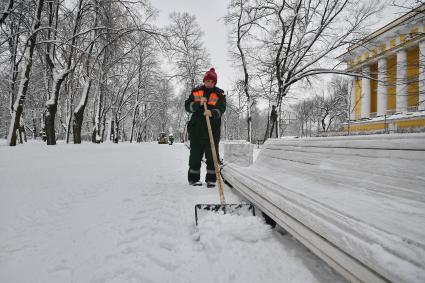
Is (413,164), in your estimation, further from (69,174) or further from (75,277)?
(69,174)

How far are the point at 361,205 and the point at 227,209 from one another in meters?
1.13

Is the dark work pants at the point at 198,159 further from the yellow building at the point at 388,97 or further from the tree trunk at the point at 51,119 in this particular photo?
the yellow building at the point at 388,97

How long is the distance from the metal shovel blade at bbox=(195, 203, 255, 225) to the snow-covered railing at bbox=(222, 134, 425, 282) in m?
0.14

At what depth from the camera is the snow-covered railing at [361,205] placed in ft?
2.95

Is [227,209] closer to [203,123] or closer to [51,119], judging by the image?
[203,123]

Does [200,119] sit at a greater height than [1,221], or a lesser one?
greater

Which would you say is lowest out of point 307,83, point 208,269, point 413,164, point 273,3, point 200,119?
point 208,269

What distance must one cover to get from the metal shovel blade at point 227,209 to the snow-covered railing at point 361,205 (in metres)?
0.14

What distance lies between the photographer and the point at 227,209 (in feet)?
7.57

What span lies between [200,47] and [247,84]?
32.1 feet

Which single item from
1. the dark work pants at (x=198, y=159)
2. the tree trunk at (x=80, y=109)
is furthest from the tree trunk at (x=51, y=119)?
the dark work pants at (x=198, y=159)

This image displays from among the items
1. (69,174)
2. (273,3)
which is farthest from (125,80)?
(69,174)

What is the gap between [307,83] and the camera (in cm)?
1470

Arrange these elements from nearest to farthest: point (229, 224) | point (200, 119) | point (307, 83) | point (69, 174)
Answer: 1. point (229, 224)
2. point (200, 119)
3. point (69, 174)
4. point (307, 83)
